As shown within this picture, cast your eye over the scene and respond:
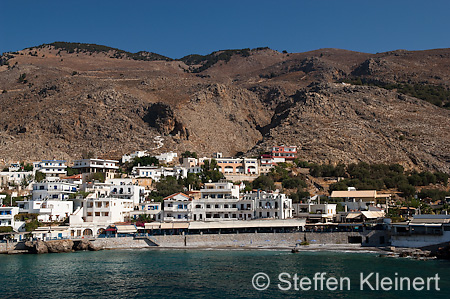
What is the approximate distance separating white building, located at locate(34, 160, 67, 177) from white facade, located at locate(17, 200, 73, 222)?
2448 cm

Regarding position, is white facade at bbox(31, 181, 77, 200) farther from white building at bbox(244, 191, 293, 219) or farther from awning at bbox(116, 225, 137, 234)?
white building at bbox(244, 191, 293, 219)

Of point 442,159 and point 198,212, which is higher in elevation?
point 442,159

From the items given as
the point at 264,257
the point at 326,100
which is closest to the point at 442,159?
the point at 326,100

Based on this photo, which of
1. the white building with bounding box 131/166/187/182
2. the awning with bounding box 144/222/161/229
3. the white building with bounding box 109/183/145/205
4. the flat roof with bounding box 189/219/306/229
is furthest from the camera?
the white building with bounding box 131/166/187/182

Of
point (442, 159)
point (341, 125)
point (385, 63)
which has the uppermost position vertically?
point (385, 63)

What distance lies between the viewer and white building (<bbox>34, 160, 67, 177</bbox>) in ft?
309

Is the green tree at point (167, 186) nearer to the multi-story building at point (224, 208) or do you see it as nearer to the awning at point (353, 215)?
the multi-story building at point (224, 208)

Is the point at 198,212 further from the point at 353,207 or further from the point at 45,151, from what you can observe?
the point at 45,151

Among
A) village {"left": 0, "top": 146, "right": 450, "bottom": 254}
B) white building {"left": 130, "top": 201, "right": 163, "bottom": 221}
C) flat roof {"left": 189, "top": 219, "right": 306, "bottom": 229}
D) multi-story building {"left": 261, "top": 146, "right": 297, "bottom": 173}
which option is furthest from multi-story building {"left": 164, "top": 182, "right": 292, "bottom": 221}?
multi-story building {"left": 261, "top": 146, "right": 297, "bottom": 173}

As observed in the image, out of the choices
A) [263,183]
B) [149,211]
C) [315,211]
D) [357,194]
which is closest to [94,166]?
[149,211]

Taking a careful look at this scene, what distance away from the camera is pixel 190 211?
70.6 metres

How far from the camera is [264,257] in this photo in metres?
52.3

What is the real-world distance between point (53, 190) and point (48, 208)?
5.85 metres

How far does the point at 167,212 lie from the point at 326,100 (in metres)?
73.6
